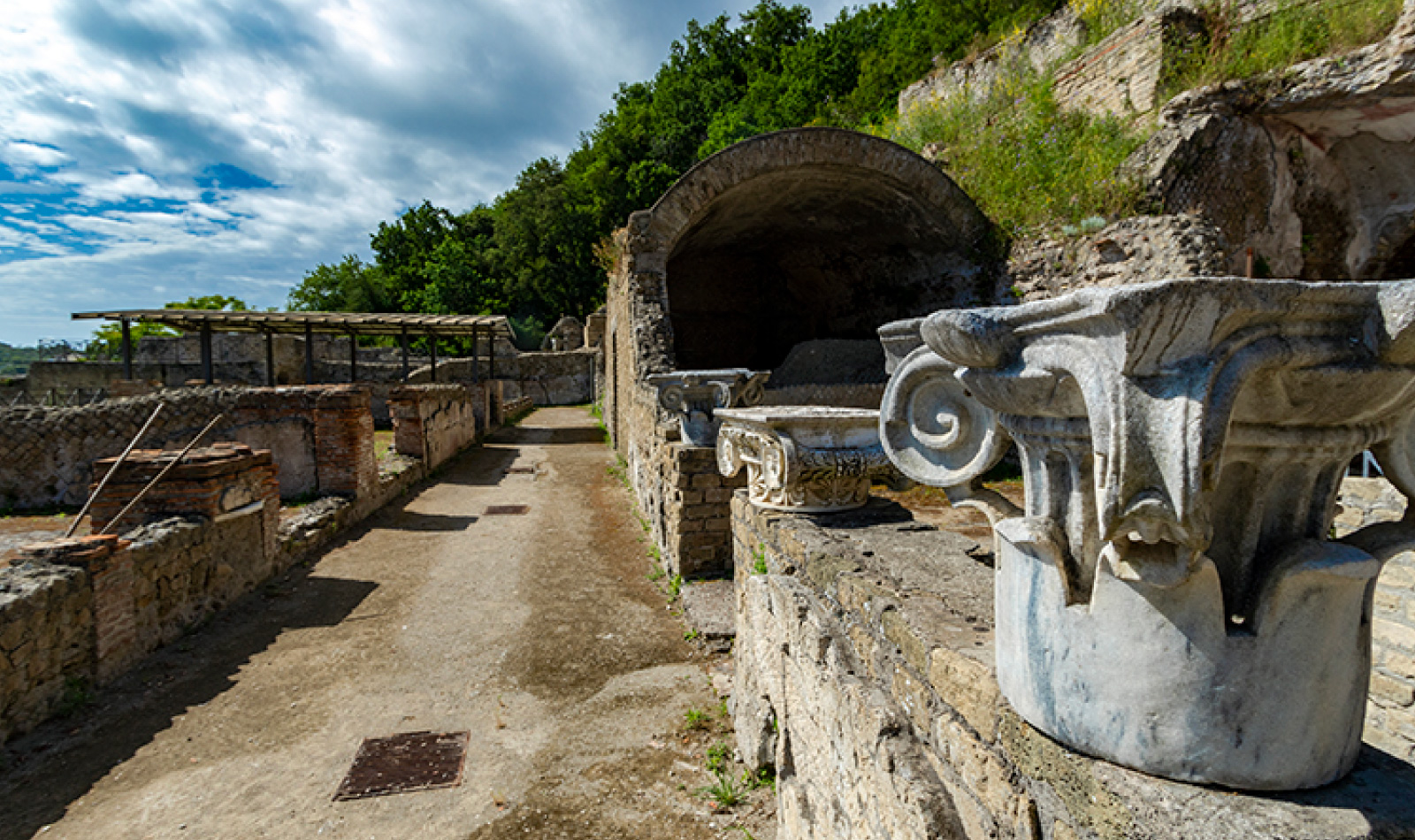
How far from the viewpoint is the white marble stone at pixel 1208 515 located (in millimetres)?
1041

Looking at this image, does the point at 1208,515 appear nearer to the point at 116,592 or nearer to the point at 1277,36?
the point at 116,592

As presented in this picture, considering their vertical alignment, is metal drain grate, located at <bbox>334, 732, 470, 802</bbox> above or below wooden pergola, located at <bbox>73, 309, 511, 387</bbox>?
below

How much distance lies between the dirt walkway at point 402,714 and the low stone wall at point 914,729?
0.77 m

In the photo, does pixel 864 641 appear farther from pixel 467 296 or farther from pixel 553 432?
pixel 467 296

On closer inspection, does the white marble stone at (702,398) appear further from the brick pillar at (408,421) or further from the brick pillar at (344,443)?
the brick pillar at (408,421)

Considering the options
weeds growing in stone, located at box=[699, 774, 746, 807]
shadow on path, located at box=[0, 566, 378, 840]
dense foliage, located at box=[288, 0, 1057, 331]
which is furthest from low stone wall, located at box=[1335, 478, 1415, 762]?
dense foliage, located at box=[288, 0, 1057, 331]

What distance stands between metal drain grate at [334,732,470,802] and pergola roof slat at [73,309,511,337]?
12.6 metres

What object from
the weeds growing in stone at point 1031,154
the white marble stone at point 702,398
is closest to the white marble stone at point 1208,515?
the white marble stone at point 702,398

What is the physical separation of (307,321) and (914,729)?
15.6 meters

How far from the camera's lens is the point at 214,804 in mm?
3133

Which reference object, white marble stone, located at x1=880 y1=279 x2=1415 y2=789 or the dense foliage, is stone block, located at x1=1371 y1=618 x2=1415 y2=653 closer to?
white marble stone, located at x1=880 y1=279 x2=1415 y2=789

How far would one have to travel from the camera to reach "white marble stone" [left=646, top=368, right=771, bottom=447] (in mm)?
5594

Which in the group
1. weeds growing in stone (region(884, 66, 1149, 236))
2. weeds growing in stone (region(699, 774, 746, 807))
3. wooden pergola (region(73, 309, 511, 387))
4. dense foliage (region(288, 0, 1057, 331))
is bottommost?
weeds growing in stone (region(699, 774, 746, 807))

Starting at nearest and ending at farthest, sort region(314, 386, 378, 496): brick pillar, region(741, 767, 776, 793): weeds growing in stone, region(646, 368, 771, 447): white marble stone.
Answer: region(741, 767, 776, 793): weeds growing in stone → region(646, 368, 771, 447): white marble stone → region(314, 386, 378, 496): brick pillar
